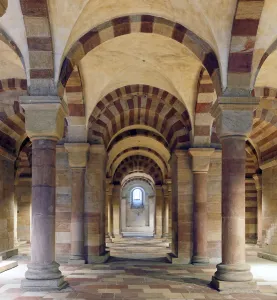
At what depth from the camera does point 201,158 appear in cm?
1112

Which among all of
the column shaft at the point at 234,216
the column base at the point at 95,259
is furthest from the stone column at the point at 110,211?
the column shaft at the point at 234,216

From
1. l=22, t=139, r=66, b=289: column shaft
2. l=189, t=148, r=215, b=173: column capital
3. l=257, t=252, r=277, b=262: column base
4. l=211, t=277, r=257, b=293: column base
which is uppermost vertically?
l=189, t=148, r=215, b=173: column capital

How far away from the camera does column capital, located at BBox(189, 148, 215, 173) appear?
11.1 meters

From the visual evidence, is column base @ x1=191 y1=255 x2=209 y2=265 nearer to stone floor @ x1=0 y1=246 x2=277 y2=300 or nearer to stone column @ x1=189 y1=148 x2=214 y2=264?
stone column @ x1=189 y1=148 x2=214 y2=264

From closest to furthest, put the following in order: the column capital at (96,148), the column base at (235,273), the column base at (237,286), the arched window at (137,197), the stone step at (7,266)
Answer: the column base at (237,286)
the column base at (235,273)
the stone step at (7,266)
the column capital at (96,148)
the arched window at (137,197)

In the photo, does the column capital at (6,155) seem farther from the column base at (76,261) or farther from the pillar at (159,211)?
the pillar at (159,211)

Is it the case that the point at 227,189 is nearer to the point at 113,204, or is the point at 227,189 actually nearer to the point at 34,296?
the point at 34,296

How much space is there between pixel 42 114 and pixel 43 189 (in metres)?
1.20

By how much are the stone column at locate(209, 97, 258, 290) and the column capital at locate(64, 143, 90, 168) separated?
444 cm

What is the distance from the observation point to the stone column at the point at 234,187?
729 centimetres

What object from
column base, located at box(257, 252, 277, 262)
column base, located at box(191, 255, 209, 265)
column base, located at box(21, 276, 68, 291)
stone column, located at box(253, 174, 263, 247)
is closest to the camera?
column base, located at box(21, 276, 68, 291)

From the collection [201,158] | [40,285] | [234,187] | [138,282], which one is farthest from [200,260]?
[40,285]

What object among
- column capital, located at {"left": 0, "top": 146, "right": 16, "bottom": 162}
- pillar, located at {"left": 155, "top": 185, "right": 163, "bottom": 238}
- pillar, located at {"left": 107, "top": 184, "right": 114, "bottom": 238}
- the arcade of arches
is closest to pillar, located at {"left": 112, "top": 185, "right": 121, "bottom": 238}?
pillar, located at {"left": 107, "top": 184, "right": 114, "bottom": 238}

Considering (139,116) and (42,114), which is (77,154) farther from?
(42,114)
